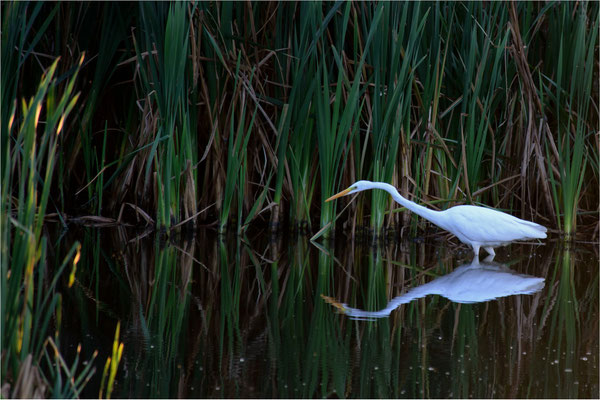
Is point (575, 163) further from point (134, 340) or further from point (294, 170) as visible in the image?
point (134, 340)

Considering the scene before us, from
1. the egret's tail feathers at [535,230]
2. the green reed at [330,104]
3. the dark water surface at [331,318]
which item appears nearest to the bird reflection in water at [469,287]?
the dark water surface at [331,318]

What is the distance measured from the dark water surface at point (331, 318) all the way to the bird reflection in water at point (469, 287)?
13 mm

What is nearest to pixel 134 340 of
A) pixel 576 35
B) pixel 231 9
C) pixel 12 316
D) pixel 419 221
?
pixel 12 316

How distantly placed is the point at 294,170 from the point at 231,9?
4.23 ft

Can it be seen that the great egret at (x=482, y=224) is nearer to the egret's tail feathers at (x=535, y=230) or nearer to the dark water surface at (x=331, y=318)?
the egret's tail feathers at (x=535, y=230)

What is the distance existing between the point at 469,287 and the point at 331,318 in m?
1.21

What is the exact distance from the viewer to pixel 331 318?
180 inches

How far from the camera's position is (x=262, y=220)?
7809 mm

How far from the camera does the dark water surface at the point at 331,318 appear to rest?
3439 millimetres

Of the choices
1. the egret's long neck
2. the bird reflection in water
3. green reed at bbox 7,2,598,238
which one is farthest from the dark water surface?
green reed at bbox 7,2,598,238

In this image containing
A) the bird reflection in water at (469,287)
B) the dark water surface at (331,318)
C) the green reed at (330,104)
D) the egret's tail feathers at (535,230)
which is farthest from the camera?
the green reed at (330,104)

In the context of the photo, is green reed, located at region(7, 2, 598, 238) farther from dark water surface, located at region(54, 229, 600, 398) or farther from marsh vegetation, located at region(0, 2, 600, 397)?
dark water surface, located at region(54, 229, 600, 398)

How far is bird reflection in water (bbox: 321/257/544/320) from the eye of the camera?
4.87 metres

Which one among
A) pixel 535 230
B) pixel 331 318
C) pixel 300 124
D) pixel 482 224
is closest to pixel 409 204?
pixel 482 224
